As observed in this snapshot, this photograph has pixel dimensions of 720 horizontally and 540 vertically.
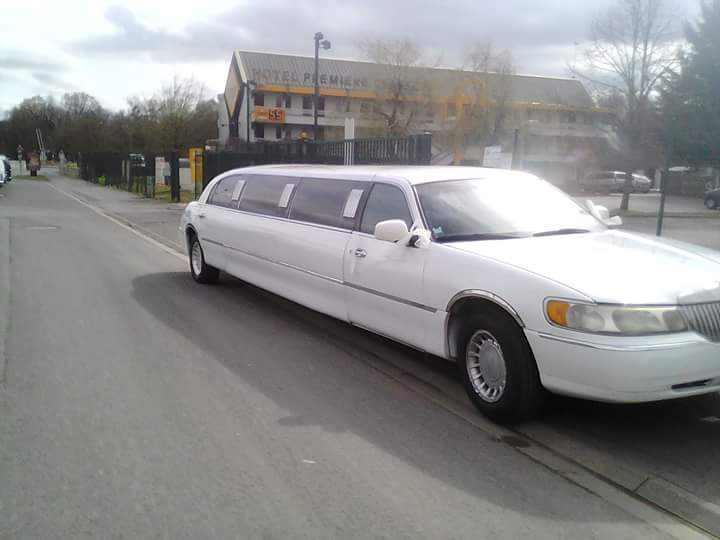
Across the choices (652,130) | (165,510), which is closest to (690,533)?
(165,510)

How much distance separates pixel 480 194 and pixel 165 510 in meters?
3.54

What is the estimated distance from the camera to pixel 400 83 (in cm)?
4978

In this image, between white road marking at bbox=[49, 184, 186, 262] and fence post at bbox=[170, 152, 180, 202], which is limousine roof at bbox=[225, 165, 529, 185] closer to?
white road marking at bbox=[49, 184, 186, 262]

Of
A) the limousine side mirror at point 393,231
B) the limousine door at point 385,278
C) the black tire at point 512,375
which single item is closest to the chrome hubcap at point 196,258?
the limousine door at point 385,278

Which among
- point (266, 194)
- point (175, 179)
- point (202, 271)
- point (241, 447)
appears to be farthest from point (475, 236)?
point (175, 179)

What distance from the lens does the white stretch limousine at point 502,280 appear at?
391 centimetres

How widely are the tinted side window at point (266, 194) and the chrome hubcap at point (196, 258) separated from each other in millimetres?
1598

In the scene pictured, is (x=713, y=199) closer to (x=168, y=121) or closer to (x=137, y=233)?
(x=137, y=233)

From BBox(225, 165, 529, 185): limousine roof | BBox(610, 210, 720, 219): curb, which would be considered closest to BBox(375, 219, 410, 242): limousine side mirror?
BBox(225, 165, 529, 185): limousine roof

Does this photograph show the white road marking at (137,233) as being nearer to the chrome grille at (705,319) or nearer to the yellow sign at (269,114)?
the chrome grille at (705,319)

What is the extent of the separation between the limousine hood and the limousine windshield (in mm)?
219

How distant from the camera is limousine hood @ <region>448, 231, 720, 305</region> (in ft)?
13.1

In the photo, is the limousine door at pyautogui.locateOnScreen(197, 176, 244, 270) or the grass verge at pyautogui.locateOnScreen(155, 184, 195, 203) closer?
the limousine door at pyautogui.locateOnScreen(197, 176, 244, 270)

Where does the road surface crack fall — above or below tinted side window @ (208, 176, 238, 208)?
below
